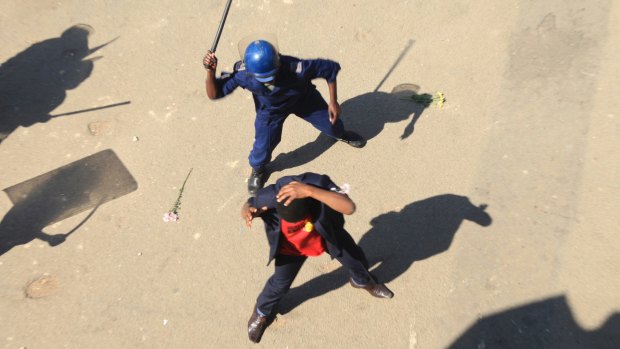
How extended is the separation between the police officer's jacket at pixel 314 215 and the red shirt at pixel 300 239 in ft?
0.14

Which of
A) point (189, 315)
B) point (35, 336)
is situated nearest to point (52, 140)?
point (35, 336)

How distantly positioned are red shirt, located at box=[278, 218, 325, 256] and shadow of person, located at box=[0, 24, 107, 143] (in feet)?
13.4

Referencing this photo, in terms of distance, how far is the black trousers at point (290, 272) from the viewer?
11.1ft

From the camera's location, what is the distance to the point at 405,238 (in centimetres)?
424

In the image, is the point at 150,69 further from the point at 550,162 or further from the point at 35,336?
the point at 550,162

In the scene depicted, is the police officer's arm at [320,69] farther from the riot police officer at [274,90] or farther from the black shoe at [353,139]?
the black shoe at [353,139]

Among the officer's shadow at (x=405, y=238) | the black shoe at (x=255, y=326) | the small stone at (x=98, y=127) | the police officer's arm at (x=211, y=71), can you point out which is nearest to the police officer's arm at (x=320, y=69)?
the police officer's arm at (x=211, y=71)

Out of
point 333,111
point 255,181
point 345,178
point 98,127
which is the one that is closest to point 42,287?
point 98,127

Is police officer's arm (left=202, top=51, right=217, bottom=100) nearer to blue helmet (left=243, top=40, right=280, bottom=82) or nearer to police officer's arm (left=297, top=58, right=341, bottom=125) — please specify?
blue helmet (left=243, top=40, right=280, bottom=82)

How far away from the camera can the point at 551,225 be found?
4090 mm

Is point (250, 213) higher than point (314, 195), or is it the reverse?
point (314, 195)

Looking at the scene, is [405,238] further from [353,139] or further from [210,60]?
[210,60]

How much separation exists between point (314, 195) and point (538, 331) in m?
2.10

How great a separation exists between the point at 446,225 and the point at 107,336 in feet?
9.88
